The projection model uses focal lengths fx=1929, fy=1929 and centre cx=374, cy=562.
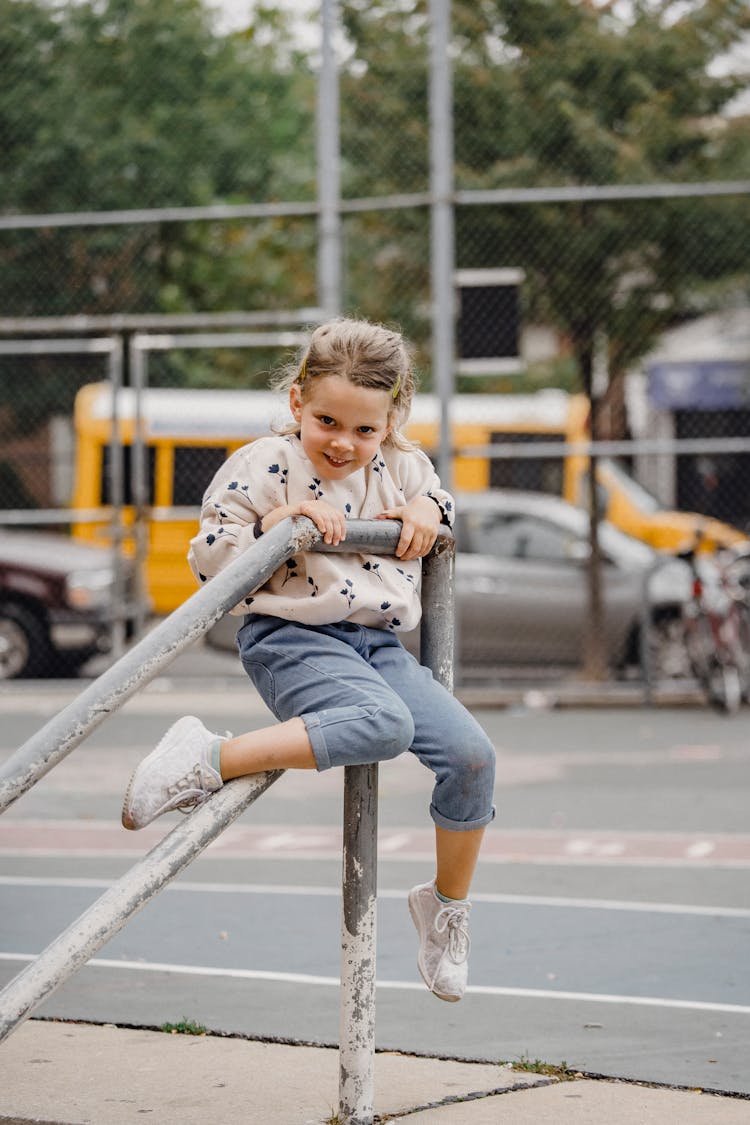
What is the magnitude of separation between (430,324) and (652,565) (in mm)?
3181

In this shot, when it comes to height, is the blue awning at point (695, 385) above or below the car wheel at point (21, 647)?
above

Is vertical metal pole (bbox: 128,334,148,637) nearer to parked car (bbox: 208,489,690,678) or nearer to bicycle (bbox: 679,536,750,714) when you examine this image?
parked car (bbox: 208,489,690,678)

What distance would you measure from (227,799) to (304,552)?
0.51m

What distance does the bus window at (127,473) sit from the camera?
61.2ft

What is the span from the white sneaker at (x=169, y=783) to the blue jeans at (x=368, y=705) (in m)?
0.21

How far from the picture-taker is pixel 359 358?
3.76m

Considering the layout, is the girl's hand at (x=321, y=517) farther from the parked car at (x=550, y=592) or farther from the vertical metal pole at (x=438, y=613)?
the parked car at (x=550, y=592)

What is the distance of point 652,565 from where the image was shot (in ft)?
45.9

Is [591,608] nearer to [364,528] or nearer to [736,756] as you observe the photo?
[736,756]

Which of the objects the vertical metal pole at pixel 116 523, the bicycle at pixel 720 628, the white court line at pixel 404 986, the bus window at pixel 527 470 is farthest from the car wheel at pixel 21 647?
the white court line at pixel 404 986

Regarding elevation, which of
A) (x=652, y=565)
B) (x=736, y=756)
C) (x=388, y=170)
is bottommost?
(x=736, y=756)

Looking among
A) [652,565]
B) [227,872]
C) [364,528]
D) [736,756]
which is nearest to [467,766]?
[364,528]

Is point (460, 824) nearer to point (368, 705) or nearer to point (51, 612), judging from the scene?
point (368, 705)

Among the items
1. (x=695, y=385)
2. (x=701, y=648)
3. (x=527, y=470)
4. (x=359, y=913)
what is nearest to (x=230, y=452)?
(x=527, y=470)
